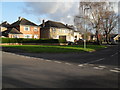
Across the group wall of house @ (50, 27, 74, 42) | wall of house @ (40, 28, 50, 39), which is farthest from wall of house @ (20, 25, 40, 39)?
wall of house @ (50, 27, 74, 42)

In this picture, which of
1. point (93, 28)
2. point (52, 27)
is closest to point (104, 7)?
point (93, 28)

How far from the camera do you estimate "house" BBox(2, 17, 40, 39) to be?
→ 48.2 meters

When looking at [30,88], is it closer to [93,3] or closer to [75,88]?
[75,88]

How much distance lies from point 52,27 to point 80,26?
19739mm

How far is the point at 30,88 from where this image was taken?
5203 mm

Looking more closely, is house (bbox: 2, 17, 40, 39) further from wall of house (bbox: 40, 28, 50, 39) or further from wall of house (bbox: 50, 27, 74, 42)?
wall of house (bbox: 50, 27, 74, 42)

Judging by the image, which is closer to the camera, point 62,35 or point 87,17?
point 87,17

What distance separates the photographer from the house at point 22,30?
4824 cm

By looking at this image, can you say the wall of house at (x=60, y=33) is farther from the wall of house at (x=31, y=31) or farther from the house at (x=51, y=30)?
the wall of house at (x=31, y=31)

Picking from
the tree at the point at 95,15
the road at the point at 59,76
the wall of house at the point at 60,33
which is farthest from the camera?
the wall of house at the point at 60,33

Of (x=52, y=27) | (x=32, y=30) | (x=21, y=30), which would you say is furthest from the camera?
(x=52, y=27)

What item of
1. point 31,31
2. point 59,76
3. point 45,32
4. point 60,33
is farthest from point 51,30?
point 59,76

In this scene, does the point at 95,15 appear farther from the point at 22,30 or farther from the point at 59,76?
the point at 59,76

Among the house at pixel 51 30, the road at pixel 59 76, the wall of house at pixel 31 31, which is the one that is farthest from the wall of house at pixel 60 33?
the road at pixel 59 76
